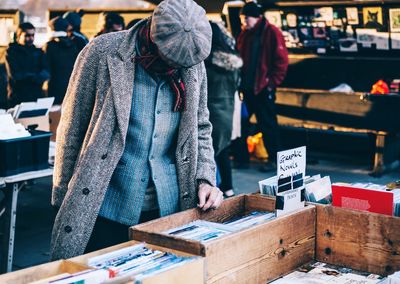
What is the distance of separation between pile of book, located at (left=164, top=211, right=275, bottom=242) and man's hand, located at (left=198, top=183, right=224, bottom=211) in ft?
0.44

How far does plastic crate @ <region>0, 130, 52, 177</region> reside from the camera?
4.59 metres

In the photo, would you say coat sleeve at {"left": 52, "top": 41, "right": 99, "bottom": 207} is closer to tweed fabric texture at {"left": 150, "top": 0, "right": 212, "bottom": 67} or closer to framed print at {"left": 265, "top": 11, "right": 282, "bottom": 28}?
tweed fabric texture at {"left": 150, "top": 0, "right": 212, "bottom": 67}

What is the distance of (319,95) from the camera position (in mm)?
8781

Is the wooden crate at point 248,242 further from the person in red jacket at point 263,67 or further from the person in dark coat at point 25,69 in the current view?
the person in dark coat at point 25,69

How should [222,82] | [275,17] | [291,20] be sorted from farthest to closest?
[275,17] → [291,20] → [222,82]

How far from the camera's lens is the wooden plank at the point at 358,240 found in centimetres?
281

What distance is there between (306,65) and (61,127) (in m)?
6.90

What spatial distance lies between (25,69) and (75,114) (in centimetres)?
569

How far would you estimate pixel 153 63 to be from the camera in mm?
2807

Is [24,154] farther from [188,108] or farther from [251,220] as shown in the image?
[251,220]

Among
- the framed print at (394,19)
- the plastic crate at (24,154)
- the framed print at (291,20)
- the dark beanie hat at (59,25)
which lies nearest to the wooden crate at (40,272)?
the plastic crate at (24,154)

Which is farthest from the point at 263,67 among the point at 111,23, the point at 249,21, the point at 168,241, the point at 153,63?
the point at 168,241

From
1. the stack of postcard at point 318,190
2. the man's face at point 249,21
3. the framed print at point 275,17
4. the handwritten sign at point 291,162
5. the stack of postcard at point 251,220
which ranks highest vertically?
the framed print at point 275,17

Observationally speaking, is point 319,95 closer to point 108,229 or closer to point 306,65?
point 306,65
